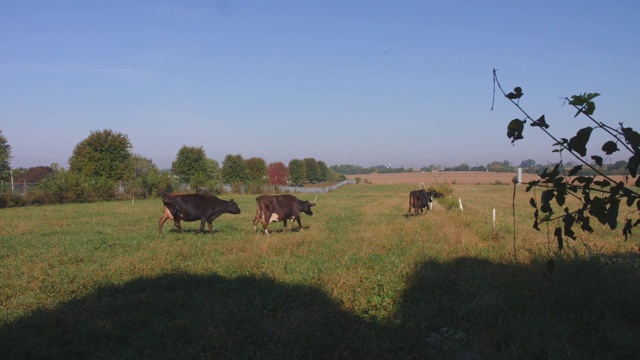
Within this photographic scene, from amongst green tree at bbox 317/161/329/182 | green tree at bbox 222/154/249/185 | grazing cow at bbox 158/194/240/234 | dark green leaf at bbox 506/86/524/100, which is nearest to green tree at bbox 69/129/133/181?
green tree at bbox 222/154/249/185

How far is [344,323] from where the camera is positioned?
18.2 ft

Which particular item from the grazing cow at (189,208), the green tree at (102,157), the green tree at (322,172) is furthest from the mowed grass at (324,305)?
the green tree at (322,172)

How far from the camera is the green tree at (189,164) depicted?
63125 millimetres

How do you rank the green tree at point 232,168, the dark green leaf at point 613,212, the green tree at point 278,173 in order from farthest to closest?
the green tree at point 278,173 < the green tree at point 232,168 < the dark green leaf at point 613,212

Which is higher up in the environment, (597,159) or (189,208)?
(597,159)

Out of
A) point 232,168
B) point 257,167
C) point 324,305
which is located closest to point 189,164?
point 232,168

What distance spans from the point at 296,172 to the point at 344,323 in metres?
113

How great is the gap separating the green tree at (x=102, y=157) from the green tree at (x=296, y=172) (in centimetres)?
6922

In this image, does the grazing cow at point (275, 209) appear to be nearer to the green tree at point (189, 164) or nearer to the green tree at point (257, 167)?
the green tree at point (189, 164)

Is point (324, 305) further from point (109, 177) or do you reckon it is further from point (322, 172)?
point (322, 172)

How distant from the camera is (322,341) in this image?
5.08m

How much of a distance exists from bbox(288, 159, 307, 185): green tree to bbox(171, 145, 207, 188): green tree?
175 feet

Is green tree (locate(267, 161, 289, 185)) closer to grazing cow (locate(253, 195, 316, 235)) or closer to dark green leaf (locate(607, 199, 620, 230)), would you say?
grazing cow (locate(253, 195, 316, 235))

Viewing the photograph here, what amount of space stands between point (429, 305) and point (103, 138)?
48784 millimetres
